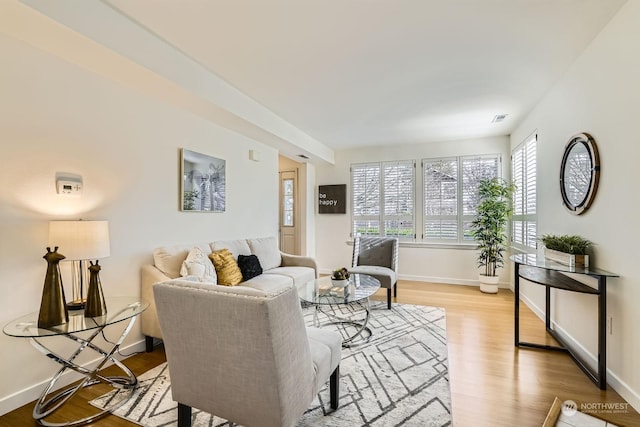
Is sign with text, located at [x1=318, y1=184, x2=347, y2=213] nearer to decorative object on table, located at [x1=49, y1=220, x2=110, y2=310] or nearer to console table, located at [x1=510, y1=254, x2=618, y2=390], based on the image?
console table, located at [x1=510, y1=254, x2=618, y2=390]

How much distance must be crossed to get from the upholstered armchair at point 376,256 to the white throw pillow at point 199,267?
2.01 metres

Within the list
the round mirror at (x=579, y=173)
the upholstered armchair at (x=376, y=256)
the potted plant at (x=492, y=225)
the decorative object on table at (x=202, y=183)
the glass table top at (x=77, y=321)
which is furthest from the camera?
the potted plant at (x=492, y=225)

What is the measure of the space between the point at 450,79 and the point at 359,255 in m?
2.76

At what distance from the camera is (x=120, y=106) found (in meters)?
2.66

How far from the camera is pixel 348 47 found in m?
2.50

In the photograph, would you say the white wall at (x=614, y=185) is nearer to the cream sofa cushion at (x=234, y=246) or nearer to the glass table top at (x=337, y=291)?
the glass table top at (x=337, y=291)

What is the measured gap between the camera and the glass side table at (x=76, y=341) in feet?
5.85

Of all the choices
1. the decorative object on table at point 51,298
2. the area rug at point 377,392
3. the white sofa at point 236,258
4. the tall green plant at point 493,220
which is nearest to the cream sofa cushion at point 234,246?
the white sofa at point 236,258

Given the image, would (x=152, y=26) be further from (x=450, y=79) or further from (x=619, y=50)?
(x=619, y=50)

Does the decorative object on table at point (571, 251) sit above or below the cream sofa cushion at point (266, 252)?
above

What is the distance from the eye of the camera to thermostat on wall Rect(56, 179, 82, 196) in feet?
7.27

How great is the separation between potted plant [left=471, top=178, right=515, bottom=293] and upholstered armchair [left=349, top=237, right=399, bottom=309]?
1506 millimetres

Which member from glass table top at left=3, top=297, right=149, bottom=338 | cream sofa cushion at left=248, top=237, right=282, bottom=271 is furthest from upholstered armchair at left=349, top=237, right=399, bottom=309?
glass table top at left=3, top=297, right=149, bottom=338

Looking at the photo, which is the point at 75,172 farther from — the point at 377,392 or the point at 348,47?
the point at 377,392
